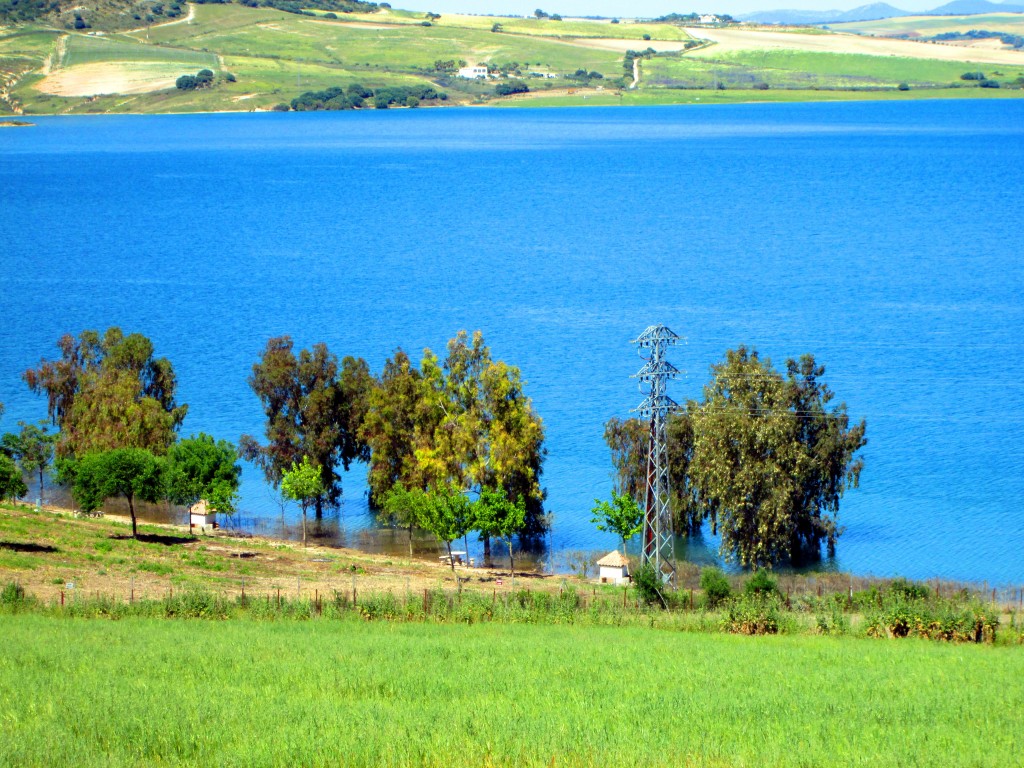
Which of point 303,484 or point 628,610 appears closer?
point 628,610

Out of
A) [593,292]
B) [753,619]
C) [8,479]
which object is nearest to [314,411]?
[8,479]

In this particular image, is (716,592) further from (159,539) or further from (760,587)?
(159,539)

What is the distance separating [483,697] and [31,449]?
3922 centimetres

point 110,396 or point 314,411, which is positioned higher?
point 110,396

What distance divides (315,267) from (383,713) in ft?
319

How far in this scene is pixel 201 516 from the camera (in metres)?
51.6

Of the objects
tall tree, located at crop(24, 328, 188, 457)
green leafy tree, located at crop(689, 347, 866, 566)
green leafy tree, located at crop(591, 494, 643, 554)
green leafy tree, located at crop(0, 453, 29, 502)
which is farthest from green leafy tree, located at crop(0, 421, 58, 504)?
green leafy tree, located at crop(689, 347, 866, 566)

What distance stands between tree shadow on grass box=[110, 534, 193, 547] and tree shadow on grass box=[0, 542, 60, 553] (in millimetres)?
3427

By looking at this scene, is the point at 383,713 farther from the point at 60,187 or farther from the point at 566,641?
the point at 60,187

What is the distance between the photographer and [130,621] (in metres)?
32.8

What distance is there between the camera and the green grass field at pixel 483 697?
754 inches

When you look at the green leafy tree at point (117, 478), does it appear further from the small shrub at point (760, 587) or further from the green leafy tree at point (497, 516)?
the small shrub at point (760, 587)

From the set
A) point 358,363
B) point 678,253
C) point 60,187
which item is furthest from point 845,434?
point 60,187

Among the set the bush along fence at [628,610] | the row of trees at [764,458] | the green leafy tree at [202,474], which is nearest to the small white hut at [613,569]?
the row of trees at [764,458]
